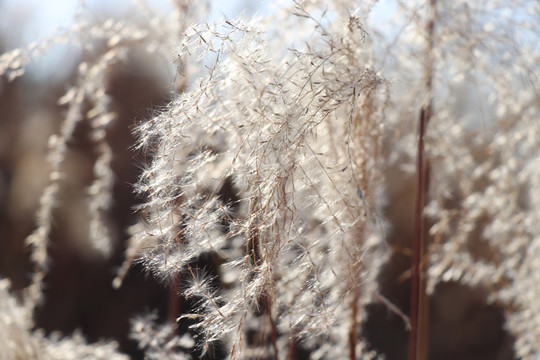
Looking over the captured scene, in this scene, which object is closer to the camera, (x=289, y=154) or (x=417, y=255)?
(x=289, y=154)

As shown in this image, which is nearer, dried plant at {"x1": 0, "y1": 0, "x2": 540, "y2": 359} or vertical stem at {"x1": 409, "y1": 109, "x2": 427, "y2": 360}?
dried plant at {"x1": 0, "y1": 0, "x2": 540, "y2": 359}

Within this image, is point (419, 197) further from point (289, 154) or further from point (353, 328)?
point (289, 154)

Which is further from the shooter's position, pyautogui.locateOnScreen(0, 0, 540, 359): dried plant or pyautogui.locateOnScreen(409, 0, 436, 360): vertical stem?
pyautogui.locateOnScreen(409, 0, 436, 360): vertical stem

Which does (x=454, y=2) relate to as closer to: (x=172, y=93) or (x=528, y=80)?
(x=528, y=80)

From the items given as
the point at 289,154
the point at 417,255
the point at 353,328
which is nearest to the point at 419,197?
the point at 417,255

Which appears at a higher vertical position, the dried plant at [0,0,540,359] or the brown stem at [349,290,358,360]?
the dried plant at [0,0,540,359]

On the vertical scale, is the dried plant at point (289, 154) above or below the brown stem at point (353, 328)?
above

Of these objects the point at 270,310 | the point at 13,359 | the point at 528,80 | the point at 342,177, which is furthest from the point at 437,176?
the point at 13,359

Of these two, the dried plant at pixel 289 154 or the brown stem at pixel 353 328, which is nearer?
the dried plant at pixel 289 154

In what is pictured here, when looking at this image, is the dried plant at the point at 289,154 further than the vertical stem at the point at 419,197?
No

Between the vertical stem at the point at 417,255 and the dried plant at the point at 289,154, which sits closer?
the dried plant at the point at 289,154

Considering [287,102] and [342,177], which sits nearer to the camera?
[287,102]
